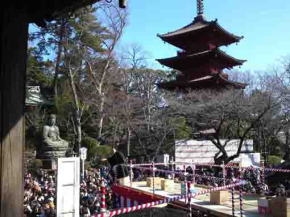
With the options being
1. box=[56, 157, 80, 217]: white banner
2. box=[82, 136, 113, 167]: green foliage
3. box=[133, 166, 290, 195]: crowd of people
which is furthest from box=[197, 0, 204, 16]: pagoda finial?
box=[56, 157, 80, 217]: white banner

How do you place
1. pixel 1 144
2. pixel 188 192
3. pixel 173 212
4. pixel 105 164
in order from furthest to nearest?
pixel 105 164, pixel 173 212, pixel 188 192, pixel 1 144

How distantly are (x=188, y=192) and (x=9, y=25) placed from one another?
7.87m

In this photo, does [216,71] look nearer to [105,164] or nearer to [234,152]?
[234,152]

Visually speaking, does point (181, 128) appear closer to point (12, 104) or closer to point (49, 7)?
point (49, 7)

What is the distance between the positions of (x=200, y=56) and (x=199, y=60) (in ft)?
2.16

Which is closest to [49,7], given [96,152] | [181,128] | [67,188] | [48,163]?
[67,188]

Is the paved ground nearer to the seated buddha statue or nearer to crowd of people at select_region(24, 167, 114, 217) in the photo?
crowd of people at select_region(24, 167, 114, 217)

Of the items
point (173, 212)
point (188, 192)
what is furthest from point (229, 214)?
point (173, 212)

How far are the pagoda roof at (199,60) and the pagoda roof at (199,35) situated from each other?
1.69 m

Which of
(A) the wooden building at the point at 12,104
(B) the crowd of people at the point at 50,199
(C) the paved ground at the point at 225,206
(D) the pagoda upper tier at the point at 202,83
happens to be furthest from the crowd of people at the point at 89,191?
(D) the pagoda upper tier at the point at 202,83

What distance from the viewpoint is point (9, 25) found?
2617mm

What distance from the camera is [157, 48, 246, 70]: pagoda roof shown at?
35594 millimetres

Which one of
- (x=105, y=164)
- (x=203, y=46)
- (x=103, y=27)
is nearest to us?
(x=105, y=164)

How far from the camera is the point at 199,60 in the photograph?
36500mm
